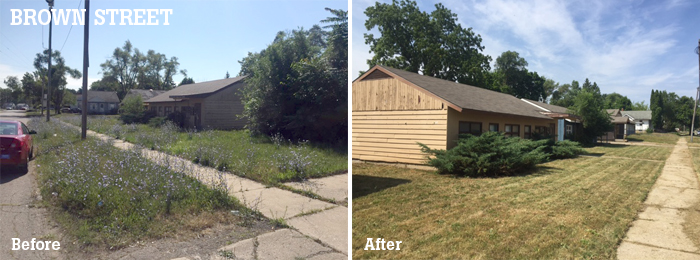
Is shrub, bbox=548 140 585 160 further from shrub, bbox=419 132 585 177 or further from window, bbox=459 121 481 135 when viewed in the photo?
shrub, bbox=419 132 585 177

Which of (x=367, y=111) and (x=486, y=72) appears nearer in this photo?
(x=367, y=111)

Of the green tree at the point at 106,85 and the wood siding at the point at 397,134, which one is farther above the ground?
the green tree at the point at 106,85

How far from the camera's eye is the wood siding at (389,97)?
12516 mm

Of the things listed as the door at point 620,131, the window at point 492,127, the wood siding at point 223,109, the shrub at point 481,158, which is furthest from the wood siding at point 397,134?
the door at point 620,131

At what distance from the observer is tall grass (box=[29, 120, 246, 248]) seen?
15.8 feet

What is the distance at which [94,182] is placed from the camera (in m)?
6.43

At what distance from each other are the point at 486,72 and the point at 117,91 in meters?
39.7

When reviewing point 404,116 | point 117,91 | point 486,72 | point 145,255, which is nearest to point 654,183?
point 404,116

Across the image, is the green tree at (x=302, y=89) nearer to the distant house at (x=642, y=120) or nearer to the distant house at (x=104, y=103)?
the distant house at (x=104, y=103)

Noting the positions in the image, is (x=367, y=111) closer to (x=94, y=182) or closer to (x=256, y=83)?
(x=256, y=83)

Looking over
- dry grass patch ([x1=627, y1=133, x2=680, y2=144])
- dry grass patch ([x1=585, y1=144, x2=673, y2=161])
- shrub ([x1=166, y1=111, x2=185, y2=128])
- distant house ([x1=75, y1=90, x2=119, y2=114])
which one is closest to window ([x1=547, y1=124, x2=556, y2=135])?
dry grass patch ([x1=585, y1=144, x2=673, y2=161])

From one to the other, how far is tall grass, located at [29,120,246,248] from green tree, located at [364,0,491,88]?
2811 cm

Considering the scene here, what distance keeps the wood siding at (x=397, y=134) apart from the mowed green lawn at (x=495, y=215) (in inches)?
79.8

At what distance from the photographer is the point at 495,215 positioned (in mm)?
6176
